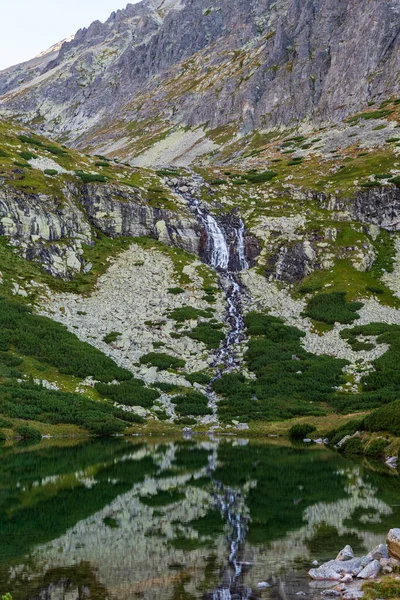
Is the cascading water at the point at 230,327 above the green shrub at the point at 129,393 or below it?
above

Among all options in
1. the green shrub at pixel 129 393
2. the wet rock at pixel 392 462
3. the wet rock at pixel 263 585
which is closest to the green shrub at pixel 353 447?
the wet rock at pixel 392 462

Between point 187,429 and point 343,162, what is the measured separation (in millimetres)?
74487

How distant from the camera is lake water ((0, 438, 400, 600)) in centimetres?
1519

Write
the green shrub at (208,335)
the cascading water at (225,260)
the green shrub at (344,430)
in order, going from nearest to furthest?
the green shrub at (344,430) < the cascading water at (225,260) < the green shrub at (208,335)

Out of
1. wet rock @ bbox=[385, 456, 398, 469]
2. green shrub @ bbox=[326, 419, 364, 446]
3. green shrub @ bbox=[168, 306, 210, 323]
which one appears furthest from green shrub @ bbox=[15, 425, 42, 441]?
green shrub @ bbox=[168, 306, 210, 323]

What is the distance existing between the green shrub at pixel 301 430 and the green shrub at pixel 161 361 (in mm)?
18723

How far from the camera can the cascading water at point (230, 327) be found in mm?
15297

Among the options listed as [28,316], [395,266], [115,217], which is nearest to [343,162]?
[395,266]

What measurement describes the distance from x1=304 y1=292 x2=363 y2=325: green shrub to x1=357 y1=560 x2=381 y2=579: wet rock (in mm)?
58309

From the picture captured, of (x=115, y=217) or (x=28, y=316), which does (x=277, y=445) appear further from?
(x=115, y=217)

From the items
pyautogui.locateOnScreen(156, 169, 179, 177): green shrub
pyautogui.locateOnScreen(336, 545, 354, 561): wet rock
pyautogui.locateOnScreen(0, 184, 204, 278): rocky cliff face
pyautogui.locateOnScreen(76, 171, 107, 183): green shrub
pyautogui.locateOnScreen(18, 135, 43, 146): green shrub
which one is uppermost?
pyautogui.locateOnScreen(18, 135, 43, 146): green shrub

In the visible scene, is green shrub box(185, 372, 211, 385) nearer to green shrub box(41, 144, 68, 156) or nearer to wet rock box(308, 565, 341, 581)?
wet rock box(308, 565, 341, 581)

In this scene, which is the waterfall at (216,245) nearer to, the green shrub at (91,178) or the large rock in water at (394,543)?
the green shrub at (91,178)

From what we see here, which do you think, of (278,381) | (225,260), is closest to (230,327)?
(278,381)
